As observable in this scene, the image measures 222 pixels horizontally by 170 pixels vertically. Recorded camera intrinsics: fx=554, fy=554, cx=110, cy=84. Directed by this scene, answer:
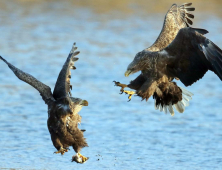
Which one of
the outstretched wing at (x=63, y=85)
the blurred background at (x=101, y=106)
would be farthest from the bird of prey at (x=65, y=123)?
the blurred background at (x=101, y=106)

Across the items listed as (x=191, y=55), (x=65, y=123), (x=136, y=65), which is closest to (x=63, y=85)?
(x=65, y=123)

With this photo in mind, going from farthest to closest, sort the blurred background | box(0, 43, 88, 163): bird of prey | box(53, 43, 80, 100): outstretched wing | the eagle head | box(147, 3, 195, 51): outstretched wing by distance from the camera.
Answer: box(147, 3, 195, 51): outstretched wing, the blurred background, the eagle head, box(53, 43, 80, 100): outstretched wing, box(0, 43, 88, 163): bird of prey

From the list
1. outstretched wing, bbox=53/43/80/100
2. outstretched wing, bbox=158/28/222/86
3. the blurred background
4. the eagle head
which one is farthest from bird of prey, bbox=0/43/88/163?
outstretched wing, bbox=158/28/222/86

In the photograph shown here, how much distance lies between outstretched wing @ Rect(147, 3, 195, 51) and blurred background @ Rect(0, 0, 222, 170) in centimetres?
150

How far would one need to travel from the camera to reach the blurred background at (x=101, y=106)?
757 cm

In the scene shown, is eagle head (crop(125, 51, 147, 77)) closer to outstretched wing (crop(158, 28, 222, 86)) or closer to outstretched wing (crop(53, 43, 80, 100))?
outstretched wing (crop(158, 28, 222, 86))

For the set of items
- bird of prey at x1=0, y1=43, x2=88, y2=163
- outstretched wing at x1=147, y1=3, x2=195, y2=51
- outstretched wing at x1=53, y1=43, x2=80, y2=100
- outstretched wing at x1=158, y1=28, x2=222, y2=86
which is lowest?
bird of prey at x1=0, y1=43, x2=88, y2=163

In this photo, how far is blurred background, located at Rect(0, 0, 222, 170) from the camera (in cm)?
757

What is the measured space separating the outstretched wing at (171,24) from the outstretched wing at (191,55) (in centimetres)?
50

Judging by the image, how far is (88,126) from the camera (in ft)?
29.1

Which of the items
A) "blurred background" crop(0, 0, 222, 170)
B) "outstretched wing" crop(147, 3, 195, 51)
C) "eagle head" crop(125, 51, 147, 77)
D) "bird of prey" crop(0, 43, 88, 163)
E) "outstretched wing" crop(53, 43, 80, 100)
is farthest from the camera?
"outstretched wing" crop(147, 3, 195, 51)

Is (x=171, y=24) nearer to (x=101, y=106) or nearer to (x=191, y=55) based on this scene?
(x=191, y=55)

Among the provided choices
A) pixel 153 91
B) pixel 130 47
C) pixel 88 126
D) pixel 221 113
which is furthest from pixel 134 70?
pixel 130 47

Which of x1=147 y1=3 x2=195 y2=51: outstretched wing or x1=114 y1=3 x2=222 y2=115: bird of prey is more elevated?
x1=147 y1=3 x2=195 y2=51: outstretched wing
